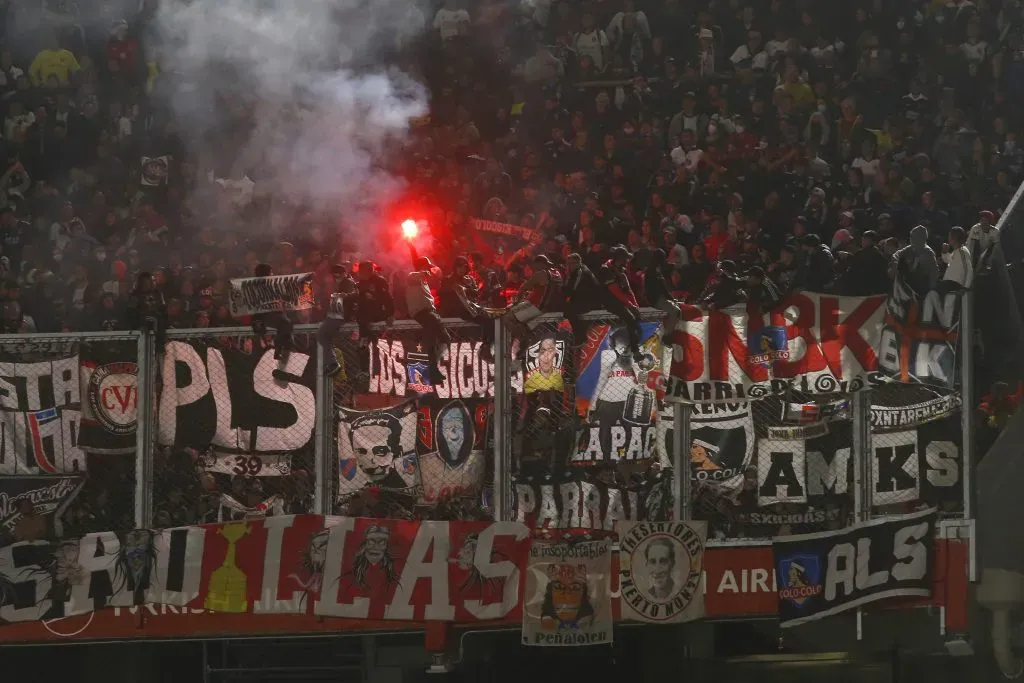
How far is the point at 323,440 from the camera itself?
8375 mm

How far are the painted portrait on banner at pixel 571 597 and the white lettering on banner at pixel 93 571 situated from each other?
107 inches

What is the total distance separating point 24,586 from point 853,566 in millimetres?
5303

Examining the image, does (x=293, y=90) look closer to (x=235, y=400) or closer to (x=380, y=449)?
(x=235, y=400)

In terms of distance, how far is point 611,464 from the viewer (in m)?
8.07

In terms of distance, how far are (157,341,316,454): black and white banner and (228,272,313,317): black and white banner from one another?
0.32 m

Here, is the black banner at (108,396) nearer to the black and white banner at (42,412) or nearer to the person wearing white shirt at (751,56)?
the black and white banner at (42,412)

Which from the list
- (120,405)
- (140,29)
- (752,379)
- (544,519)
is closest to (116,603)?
(120,405)

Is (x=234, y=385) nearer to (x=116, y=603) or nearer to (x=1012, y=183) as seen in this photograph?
(x=116, y=603)

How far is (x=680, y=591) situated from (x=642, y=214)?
4.68 m

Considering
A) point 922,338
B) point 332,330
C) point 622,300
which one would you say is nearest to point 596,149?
point 622,300

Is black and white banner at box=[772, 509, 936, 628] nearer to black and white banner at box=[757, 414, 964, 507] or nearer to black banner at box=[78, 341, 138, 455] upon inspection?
black and white banner at box=[757, 414, 964, 507]

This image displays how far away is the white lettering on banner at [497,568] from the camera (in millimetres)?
8109

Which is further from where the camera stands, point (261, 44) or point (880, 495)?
point (261, 44)

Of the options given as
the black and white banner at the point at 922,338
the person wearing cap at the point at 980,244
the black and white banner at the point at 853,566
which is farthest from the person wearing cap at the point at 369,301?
the person wearing cap at the point at 980,244
